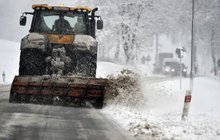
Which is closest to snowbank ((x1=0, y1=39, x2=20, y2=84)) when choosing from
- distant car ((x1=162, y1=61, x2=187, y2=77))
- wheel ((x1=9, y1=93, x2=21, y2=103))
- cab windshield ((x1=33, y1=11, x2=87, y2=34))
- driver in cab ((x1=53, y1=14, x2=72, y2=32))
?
cab windshield ((x1=33, y1=11, x2=87, y2=34))

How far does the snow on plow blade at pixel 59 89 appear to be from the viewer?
1215 centimetres

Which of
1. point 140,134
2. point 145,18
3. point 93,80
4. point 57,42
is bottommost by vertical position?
point 140,134

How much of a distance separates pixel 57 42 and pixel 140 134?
5.71 meters

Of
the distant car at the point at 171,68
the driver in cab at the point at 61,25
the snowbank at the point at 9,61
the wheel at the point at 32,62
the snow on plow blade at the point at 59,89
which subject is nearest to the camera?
the snow on plow blade at the point at 59,89

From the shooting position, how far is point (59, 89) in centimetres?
1220

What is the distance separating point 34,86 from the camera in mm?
12164

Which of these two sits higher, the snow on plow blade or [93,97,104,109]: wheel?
the snow on plow blade

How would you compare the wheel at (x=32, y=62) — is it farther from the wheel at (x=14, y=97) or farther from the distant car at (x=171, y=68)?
the distant car at (x=171, y=68)

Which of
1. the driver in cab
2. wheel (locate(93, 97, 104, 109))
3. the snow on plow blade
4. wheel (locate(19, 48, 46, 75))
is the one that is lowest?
wheel (locate(93, 97, 104, 109))

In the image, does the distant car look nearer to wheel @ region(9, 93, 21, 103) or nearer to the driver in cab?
the driver in cab

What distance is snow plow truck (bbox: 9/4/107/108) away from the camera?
12.2 meters

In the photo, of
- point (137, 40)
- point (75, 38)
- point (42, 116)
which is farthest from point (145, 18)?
point (42, 116)

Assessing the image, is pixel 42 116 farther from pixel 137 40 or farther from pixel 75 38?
pixel 137 40

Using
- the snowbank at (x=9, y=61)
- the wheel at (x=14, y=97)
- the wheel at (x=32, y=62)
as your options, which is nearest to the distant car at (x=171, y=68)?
the snowbank at (x=9, y=61)
